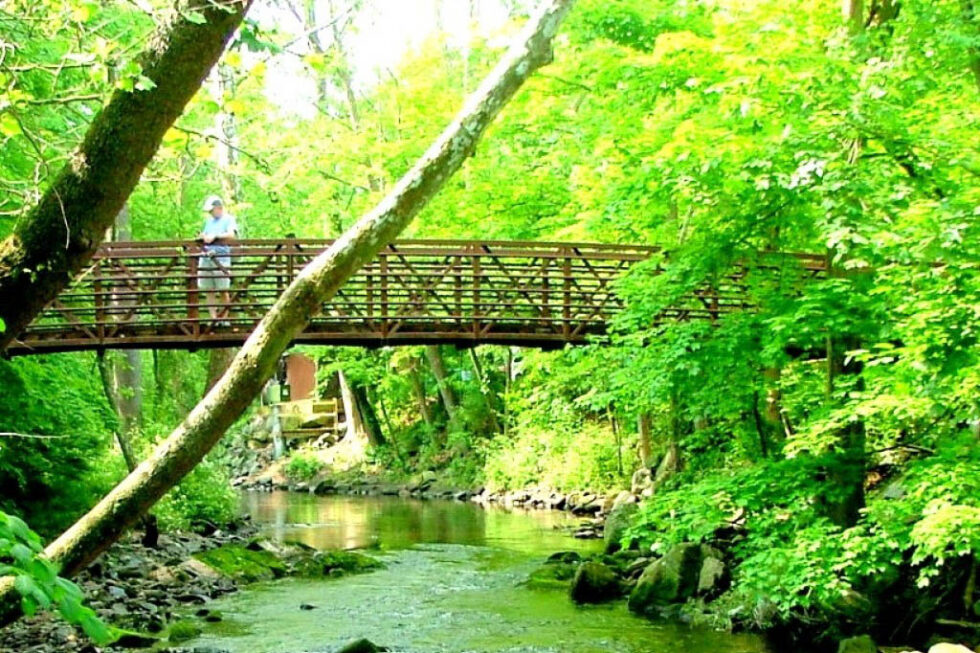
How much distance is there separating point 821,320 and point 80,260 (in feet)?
21.5

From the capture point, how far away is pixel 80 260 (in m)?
2.71

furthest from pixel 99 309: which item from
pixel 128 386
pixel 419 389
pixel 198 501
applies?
pixel 419 389

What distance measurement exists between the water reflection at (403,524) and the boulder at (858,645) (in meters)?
6.87

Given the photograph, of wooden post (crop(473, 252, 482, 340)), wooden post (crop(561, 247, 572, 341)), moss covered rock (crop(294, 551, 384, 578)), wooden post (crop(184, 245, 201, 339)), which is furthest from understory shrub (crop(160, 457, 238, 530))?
wooden post (crop(561, 247, 572, 341))

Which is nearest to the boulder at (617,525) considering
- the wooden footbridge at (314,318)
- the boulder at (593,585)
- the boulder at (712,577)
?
the boulder at (593,585)

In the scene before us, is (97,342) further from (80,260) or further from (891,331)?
(80,260)

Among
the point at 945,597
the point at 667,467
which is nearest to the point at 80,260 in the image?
the point at 945,597

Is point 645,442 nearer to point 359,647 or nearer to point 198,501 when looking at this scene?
point 198,501

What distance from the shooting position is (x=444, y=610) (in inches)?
412

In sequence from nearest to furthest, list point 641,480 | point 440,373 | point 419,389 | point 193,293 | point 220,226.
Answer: point 220,226, point 193,293, point 641,480, point 440,373, point 419,389

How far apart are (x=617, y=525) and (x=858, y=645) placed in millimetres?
6819

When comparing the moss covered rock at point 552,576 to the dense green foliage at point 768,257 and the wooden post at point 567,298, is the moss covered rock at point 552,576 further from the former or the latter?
the wooden post at point 567,298

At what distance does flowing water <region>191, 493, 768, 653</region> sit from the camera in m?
8.87

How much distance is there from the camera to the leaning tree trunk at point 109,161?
265 cm
